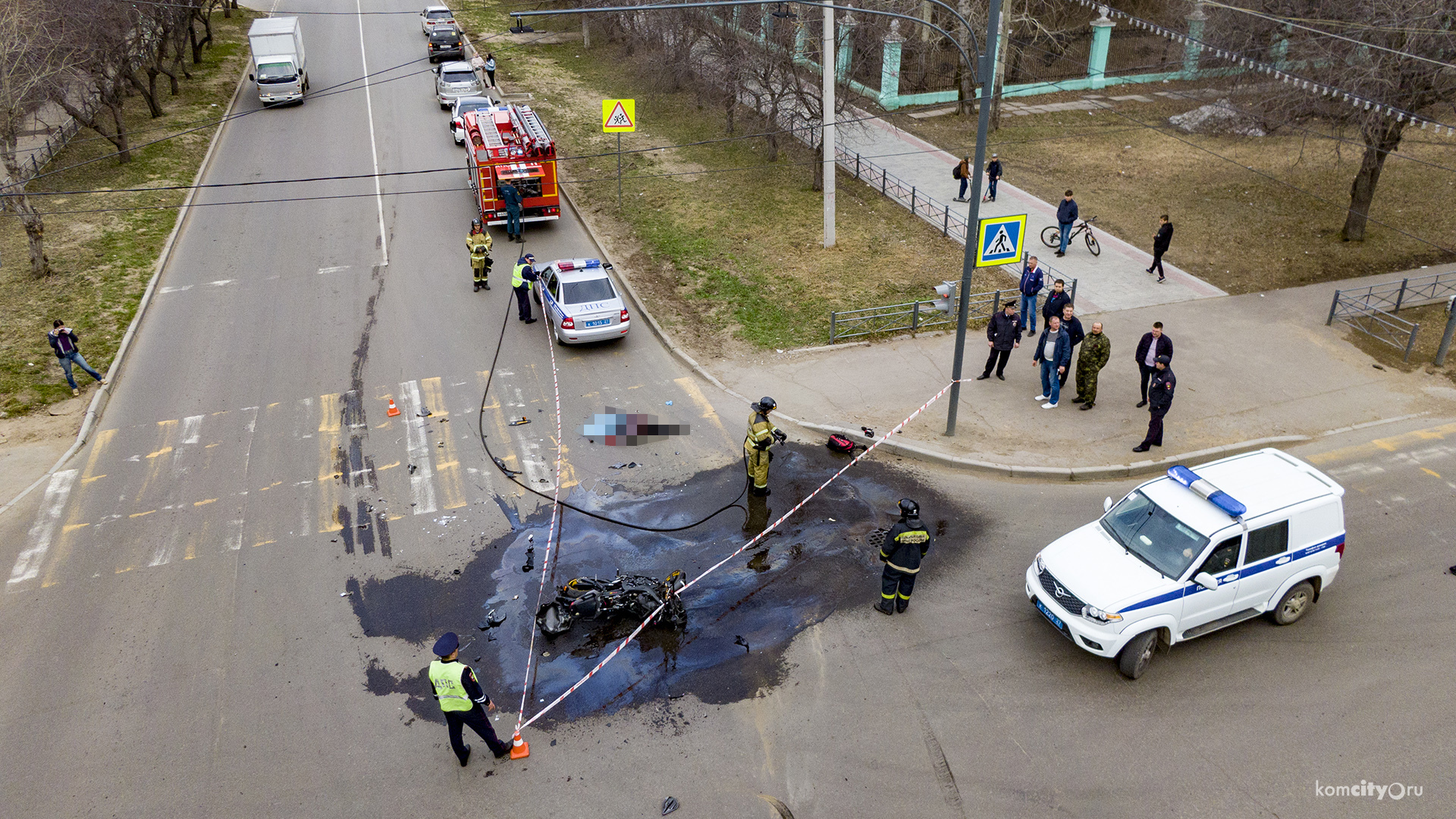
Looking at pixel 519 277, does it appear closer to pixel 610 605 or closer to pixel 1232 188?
pixel 610 605

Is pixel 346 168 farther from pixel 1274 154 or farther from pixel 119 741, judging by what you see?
pixel 1274 154

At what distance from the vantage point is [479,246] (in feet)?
63.8

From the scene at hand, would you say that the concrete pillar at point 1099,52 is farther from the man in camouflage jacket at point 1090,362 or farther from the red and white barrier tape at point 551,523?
the red and white barrier tape at point 551,523

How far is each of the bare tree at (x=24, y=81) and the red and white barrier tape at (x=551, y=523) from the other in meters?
11.6

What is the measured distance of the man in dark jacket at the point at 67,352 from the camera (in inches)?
608

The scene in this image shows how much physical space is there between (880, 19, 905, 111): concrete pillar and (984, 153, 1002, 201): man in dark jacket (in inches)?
347

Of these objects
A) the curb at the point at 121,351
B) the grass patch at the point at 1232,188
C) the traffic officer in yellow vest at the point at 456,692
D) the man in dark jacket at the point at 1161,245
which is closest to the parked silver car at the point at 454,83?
the curb at the point at 121,351

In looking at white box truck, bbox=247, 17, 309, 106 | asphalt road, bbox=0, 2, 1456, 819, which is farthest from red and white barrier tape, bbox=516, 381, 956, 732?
white box truck, bbox=247, 17, 309, 106

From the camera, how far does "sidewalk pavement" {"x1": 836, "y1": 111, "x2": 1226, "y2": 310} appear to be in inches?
746

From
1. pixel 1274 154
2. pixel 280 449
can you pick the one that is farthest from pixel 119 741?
pixel 1274 154

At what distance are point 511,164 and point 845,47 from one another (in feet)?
33.3

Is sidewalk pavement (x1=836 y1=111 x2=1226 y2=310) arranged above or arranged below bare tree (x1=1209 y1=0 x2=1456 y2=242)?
below

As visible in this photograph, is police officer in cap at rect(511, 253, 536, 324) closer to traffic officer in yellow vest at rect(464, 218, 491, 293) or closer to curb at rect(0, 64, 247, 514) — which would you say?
traffic officer in yellow vest at rect(464, 218, 491, 293)

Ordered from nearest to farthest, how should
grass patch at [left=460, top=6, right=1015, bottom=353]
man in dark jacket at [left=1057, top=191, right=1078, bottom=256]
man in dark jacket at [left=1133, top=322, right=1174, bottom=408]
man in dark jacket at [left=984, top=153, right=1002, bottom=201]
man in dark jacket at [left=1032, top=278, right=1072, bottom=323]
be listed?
man in dark jacket at [left=1133, top=322, right=1174, bottom=408] < man in dark jacket at [left=1032, top=278, right=1072, bottom=323] < grass patch at [left=460, top=6, right=1015, bottom=353] < man in dark jacket at [left=1057, top=191, right=1078, bottom=256] < man in dark jacket at [left=984, top=153, right=1002, bottom=201]
